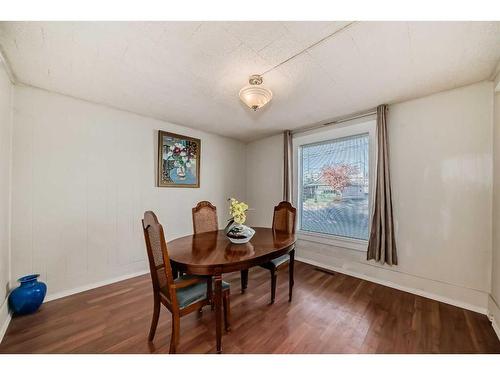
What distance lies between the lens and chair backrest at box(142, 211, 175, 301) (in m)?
1.28

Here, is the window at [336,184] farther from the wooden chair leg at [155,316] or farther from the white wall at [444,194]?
the wooden chair leg at [155,316]

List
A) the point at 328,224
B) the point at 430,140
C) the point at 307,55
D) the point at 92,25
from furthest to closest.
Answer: the point at 328,224
the point at 430,140
the point at 307,55
the point at 92,25

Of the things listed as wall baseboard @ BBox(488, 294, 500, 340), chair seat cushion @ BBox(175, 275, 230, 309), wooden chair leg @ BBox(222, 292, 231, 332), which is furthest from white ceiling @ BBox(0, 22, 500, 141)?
wall baseboard @ BBox(488, 294, 500, 340)

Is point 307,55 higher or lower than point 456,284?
higher

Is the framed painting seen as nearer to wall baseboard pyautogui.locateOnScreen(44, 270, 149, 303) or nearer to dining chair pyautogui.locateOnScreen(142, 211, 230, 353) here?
wall baseboard pyautogui.locateOnScreen(44, 270, 149, 303)

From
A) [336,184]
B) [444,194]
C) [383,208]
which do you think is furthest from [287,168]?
[444,194]

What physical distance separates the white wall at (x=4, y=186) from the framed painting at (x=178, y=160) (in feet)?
4.86

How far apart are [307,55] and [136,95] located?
1949 mm

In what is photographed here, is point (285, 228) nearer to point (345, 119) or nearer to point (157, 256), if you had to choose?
point (157, 256)

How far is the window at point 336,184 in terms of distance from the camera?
2.85 meters
